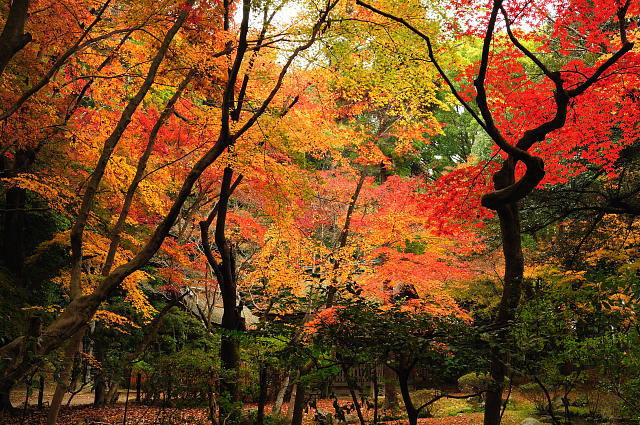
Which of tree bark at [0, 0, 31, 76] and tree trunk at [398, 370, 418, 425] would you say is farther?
tree trunk at [398, 370, 418, 425]

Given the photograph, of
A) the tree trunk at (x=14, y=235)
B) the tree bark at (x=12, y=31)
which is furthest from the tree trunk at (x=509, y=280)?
the tree trunk at (x=14, y=235)

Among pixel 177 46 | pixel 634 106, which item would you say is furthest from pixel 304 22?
pixel 634 106

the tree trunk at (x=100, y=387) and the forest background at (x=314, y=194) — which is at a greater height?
the forest background at (x=314, y=194)

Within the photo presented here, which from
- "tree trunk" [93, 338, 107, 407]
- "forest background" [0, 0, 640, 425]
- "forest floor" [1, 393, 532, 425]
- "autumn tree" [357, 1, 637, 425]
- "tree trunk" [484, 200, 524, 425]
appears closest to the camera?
"forest background" [0, 0, 640, 425]

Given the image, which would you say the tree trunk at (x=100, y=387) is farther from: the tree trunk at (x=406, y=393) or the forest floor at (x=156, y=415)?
the tree trunk at (x=406, y=393)

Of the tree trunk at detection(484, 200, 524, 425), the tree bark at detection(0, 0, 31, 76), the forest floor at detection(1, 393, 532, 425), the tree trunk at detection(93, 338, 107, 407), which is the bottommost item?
the forest floor at detection(1, 393, 532, 425)

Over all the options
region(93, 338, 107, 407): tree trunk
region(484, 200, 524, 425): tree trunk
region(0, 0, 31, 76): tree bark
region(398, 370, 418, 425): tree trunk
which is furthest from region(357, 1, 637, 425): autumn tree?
region(93, 338, 107, 407): tree trunk

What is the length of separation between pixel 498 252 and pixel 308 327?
9.98 m

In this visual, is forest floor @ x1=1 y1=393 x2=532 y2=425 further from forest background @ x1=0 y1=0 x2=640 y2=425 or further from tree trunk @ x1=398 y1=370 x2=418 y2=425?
tree trunk @ x1=398 y1=370 x2=418 y2=425

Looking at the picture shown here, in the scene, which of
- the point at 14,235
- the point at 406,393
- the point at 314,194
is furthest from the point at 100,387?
the point at 406,393

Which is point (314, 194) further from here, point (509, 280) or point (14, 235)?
point (14, 235)

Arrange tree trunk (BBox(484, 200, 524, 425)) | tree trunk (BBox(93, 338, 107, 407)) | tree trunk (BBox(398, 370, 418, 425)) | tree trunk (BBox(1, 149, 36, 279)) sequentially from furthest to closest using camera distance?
tree trunk (BBox(93, 338, 107, 407)), tree trunk (BBox(1, 149, 36, 279)), tree trunk (BBox(484, 200, 524, 425)), tree trunk (BBox(398, 370, 418, 425))

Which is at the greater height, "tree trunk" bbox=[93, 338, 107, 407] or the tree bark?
the tree bark

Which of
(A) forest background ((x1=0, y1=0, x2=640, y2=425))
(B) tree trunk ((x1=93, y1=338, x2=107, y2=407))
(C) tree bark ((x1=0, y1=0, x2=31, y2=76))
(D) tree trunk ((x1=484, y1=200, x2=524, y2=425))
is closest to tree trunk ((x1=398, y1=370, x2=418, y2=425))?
(A) forest background ((x1=0, y1=0, x2=640, y2=425))
